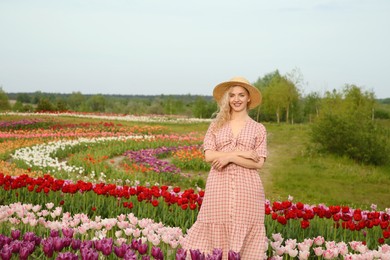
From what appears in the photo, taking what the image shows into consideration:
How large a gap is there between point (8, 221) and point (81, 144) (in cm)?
1105

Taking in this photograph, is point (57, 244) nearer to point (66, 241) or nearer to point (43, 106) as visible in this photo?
point (66, 241)

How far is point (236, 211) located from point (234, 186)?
0.73ft

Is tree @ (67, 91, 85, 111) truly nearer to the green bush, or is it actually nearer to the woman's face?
the green bush

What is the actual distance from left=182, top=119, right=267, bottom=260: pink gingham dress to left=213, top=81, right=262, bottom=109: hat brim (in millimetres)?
316

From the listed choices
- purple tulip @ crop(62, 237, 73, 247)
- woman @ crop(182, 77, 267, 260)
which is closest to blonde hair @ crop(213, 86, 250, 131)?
woman @ crop(182, 77, 267, 260)

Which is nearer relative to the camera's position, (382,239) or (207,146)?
(207,146)

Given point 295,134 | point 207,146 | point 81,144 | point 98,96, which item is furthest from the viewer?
point 98,96

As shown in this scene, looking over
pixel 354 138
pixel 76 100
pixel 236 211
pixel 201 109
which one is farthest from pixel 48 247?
pixel 76 100

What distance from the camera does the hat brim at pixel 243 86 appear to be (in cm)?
447

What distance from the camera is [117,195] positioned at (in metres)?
6.35

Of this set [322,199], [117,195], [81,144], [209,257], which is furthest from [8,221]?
[81,144]

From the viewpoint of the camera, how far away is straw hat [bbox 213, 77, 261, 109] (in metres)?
4.44

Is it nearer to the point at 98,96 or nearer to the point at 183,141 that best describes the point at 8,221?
the point at 183,141

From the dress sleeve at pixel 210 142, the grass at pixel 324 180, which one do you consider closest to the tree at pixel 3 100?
the grass at pixel 324 180
